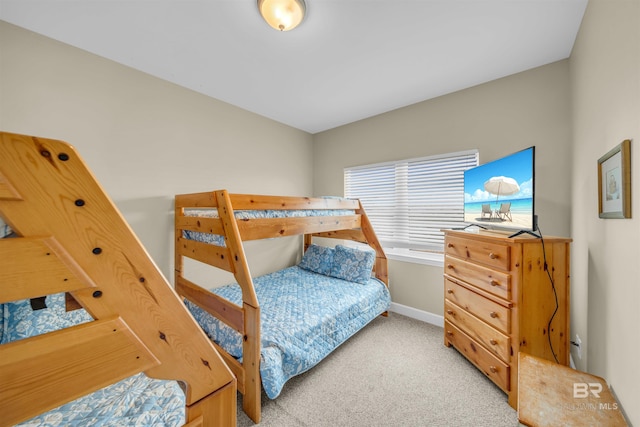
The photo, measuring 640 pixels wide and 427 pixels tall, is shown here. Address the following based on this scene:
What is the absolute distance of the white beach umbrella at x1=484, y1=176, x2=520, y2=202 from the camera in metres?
1.68

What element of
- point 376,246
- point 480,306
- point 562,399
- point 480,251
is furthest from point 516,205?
point 376,246

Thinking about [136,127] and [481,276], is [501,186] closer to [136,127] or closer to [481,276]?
[481,276]

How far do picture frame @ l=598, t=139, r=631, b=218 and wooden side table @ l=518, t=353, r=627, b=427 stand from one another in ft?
2.44

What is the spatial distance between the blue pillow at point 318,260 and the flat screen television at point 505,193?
5.31 feet

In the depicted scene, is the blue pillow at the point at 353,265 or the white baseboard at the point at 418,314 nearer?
the white baseboard at the point at 418,314

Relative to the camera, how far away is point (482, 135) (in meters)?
2.35

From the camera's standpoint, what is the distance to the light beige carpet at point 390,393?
151cm

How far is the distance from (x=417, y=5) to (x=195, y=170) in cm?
229

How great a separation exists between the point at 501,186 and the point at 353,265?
162 cm

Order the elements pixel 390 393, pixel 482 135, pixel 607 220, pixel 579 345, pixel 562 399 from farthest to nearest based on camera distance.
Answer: pixel 482 135, pixel 390 393, pixel 579 345, pixel 607 220, pixel 562 399

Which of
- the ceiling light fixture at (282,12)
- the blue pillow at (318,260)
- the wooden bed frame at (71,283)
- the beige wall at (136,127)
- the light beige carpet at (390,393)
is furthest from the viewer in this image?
the blue pillow at (318,260)

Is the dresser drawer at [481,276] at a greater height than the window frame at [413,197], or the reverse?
the window frame at [413,197]

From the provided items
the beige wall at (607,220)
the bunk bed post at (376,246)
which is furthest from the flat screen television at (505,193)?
the bunk bed post at (376,246)

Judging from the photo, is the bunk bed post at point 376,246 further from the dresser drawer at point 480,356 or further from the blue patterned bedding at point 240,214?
the dresser drawer at point 480,356
